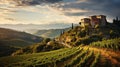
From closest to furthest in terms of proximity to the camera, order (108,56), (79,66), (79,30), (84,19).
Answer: (79,66)
(108,56)
(79,30)
(84,19)

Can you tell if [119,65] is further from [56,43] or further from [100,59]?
[56,43]

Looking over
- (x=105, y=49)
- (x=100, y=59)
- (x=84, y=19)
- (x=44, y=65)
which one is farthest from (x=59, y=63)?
(x=84, y=19)

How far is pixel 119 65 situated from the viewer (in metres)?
78.9

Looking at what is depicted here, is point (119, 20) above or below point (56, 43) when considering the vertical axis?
above

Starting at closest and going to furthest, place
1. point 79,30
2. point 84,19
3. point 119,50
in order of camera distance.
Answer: point 119,50, point 79,30, point 84,19

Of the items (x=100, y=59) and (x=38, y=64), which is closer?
(x=38, y=64)

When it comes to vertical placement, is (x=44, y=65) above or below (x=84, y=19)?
below

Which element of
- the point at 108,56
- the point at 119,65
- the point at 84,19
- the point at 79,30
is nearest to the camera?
the point at 119,65

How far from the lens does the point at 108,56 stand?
89625mm

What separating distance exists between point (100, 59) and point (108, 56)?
24.2ft

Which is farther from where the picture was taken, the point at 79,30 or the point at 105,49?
the point at 79,30

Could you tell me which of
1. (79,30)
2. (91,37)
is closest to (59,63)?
(91,37)

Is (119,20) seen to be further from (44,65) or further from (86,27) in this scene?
(44,65)

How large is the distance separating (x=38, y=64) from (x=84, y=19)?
100949 mm
